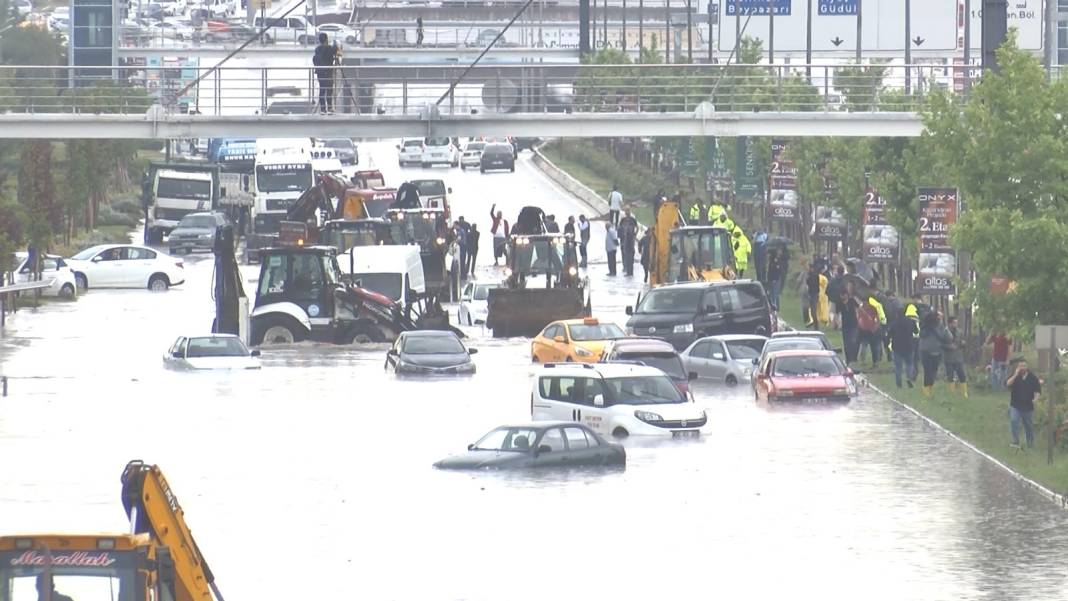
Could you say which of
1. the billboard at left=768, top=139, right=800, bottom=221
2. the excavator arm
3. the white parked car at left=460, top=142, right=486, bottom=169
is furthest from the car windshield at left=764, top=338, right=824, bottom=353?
the white parked car at left=460, top=142, right=486, bottom=169

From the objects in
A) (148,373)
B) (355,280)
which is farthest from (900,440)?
(355,280)

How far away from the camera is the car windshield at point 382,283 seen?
6084 cm

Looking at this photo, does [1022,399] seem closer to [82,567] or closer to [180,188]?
[82,567]

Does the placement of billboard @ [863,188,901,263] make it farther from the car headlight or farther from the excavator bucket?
the car headlight

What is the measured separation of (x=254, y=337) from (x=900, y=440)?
2095 cm

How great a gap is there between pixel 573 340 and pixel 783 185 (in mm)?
14999

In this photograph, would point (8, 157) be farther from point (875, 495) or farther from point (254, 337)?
point (875, 495)

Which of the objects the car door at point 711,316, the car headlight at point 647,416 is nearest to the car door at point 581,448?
the car headlight at point 647,416

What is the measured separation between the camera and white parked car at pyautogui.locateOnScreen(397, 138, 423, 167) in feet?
391

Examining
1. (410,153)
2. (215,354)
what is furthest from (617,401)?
(410,153)

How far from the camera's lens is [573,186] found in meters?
107

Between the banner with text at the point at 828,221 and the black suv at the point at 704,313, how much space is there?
5751 millimetres

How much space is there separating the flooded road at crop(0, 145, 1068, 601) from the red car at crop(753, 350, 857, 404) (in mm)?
478

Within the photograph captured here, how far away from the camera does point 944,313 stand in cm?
5278
